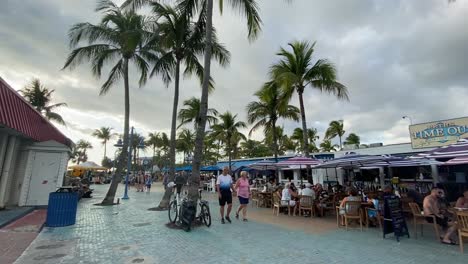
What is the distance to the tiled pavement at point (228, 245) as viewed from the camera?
4461 millimetres

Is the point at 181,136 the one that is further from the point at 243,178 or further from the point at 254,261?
the point at 254,261

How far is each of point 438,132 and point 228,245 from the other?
1298cm

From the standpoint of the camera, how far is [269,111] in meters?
16.7

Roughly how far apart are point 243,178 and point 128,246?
13.5 feet

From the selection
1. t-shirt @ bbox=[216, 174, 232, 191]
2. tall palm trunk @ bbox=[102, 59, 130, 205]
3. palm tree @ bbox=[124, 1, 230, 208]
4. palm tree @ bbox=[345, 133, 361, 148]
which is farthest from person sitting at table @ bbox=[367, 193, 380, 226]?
palm tree @ bbox=[345, 133, 361, 148]

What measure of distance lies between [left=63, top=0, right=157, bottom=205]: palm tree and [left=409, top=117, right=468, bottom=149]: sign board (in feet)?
47.9

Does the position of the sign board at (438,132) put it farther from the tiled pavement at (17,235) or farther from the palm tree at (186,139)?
the palm tree at (186,139)

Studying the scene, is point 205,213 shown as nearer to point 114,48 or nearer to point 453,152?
point 453,152

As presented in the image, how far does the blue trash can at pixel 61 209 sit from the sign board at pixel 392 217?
29.0ft

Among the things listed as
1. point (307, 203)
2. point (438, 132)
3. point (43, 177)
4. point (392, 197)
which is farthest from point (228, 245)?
point (438, 132)

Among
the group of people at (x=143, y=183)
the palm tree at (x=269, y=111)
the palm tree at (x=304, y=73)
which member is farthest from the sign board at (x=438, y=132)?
the group of people at (x=143, y=183)

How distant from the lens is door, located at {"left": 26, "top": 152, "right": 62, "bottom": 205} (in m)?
10.0

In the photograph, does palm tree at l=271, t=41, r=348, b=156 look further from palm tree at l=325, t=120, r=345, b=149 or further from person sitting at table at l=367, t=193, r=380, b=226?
palm tree at l=325, t=120, r=345, b=149

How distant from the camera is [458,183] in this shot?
38.0 ft
